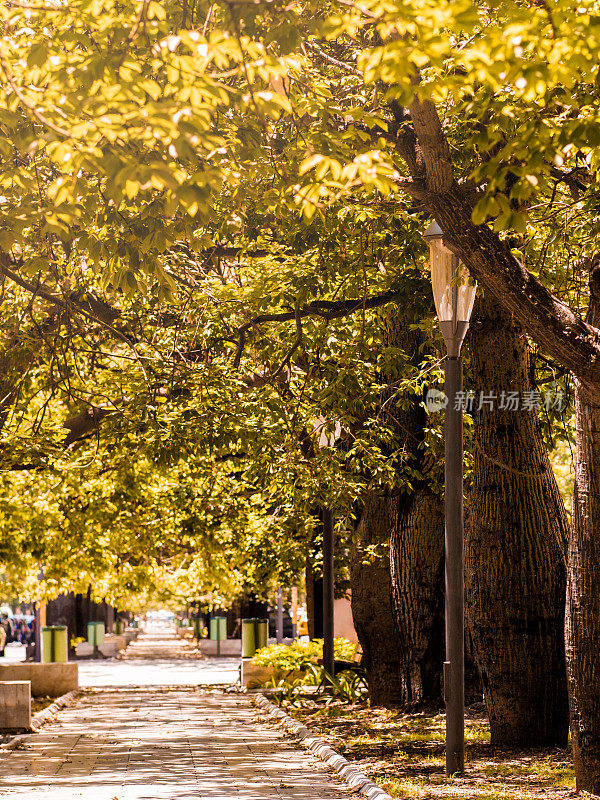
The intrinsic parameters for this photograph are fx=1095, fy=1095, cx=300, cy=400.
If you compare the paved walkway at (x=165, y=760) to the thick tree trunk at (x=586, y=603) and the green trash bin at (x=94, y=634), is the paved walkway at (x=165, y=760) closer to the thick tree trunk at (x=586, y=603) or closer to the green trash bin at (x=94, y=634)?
the thick tree trunk at (x=586, y=603)

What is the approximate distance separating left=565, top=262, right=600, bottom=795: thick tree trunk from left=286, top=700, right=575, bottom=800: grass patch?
44cm

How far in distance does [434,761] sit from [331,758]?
4.88 ft

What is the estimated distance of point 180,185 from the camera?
6.23 m

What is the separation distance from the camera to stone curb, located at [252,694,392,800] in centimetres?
975

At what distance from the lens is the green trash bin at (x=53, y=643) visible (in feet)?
A: 83.3

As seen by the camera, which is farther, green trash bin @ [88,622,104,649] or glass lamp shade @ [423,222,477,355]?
Answer: green trash bin @ [88,622,104,649]

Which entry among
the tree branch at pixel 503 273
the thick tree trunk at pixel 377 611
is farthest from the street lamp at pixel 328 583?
the tree branch at pixel 503 273

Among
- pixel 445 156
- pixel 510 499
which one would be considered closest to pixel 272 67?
pixel 445 156

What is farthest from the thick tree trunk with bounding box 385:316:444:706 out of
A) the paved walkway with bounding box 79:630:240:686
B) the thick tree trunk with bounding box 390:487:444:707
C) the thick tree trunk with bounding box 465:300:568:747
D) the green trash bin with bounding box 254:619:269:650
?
the paved walkway with bounding box 79:630:240:686

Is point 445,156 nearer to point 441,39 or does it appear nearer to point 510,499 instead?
point 441,39

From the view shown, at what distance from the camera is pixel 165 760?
1270cm

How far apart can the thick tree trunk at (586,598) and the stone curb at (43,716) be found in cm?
840

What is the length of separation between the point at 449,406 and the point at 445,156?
10.5ft

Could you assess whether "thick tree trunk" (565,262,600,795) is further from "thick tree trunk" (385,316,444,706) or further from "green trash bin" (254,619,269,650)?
"green trash bin" (254,619,269,650)
